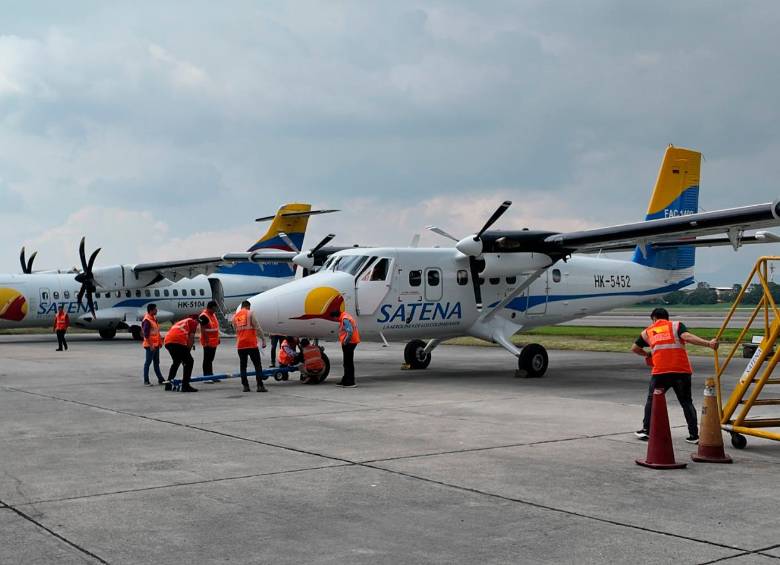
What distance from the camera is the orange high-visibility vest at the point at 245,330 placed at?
51.1 feet

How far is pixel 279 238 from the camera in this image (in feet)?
133

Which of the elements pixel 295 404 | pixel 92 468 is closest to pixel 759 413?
pixel 295 404

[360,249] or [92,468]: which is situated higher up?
[360,249]

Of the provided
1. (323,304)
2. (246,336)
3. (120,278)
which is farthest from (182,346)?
(120,278)

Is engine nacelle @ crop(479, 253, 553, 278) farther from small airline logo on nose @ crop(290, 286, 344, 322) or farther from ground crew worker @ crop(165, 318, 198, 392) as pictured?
ground crew worker @ crop(165, 318, 198, 392)

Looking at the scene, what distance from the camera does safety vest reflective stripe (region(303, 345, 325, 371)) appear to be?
16688 millimetres

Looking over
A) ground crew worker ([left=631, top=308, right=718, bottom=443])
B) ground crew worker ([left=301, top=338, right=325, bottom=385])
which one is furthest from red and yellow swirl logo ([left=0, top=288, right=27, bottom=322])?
ground crew worker ([left=631, top=308, right=718, bottom=443])

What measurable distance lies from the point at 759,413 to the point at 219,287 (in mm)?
30551

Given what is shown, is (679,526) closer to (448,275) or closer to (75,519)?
(75,519)

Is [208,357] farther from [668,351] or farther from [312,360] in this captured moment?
[668,351]

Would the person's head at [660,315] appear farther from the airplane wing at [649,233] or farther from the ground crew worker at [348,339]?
the ground crew worker at [348,339]

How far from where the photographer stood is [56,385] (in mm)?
16750

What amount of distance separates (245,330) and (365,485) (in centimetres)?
857

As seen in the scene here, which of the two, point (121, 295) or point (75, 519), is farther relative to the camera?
point (121, 295)
